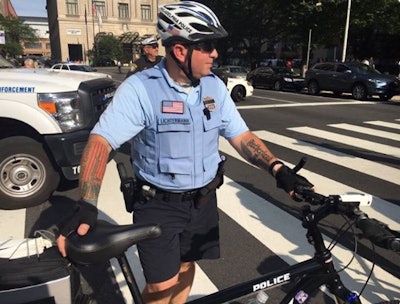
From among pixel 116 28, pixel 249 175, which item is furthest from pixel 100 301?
pixel 116 28

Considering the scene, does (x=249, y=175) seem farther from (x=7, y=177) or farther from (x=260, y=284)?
(x=260, y=284)

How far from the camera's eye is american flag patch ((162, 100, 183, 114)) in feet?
6.66

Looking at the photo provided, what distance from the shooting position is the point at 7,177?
15.4ft

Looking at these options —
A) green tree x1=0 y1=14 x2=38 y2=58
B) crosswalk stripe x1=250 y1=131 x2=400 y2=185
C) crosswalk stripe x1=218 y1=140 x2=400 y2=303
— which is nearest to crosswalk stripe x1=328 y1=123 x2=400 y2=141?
crosswalk stripe x1=250 y1=131 x2=400 y2=185

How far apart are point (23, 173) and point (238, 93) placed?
12662 mm

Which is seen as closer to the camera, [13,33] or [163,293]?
[163,293]

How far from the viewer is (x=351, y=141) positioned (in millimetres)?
8531

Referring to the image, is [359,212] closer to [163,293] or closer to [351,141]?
[163,293]

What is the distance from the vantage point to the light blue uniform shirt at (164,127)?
1979mm

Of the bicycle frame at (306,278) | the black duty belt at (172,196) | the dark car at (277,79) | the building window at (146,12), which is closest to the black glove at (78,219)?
the black duty belt at (172,196)

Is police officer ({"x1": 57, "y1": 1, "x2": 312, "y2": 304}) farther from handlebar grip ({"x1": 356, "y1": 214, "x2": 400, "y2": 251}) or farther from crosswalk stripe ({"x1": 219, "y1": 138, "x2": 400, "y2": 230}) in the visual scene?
crosswalk stripe ({"x1": 219, "y1": 138, "x2": 400, "y2": 230})

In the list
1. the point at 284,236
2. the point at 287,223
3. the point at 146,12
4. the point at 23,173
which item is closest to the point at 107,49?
the point at 146,12

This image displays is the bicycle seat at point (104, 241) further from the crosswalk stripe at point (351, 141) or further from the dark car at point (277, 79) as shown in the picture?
the dark car at point (277, 79)

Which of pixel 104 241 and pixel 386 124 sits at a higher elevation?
pixel 104 241
